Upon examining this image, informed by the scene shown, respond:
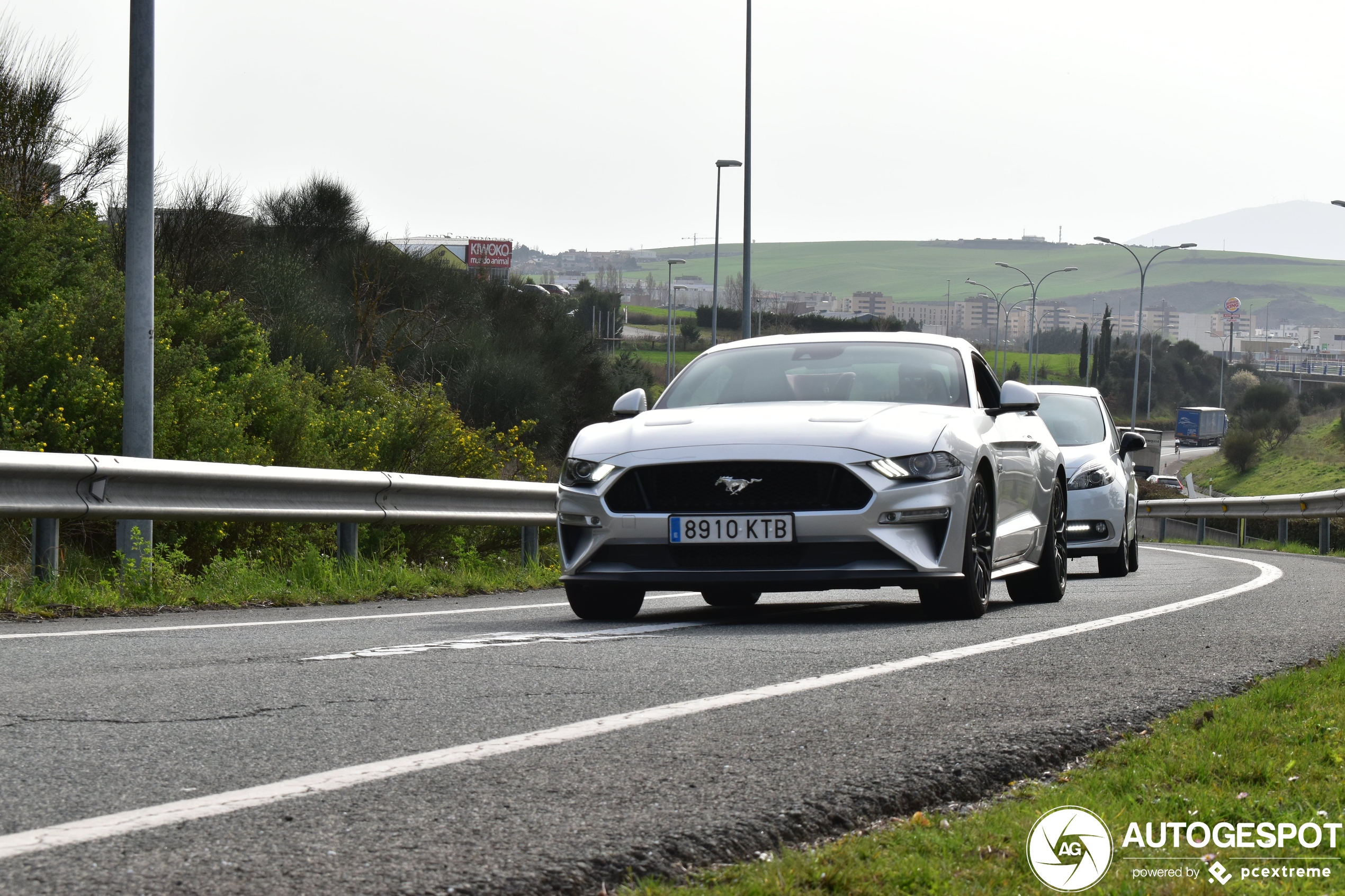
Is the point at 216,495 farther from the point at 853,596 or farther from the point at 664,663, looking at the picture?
the point at 664,663

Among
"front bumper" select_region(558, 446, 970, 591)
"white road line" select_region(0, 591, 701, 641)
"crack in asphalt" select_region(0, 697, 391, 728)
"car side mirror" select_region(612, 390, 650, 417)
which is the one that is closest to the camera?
"crack in asphalt" select_region(0, 697, 391, 728)

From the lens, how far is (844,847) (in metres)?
3.36

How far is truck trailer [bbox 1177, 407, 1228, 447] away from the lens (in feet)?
395

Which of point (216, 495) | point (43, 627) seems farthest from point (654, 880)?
point (216, 495)

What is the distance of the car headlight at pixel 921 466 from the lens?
7.71 metres

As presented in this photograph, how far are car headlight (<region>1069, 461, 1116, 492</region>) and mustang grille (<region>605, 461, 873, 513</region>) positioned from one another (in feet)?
26.2

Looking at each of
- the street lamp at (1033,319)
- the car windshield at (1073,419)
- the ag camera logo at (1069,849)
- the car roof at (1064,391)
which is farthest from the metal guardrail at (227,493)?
the street lamp at (1033,319)

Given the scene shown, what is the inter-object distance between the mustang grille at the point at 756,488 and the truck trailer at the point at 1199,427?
11759cm

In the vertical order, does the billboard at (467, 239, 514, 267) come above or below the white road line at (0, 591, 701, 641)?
above

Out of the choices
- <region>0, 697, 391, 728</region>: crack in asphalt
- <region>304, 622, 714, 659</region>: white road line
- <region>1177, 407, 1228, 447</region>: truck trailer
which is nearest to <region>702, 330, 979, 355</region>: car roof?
<region>304, 622, 714, 659</region>: white road line

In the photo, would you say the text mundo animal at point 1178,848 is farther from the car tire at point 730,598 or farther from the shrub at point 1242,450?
the shrub at point 1242,450

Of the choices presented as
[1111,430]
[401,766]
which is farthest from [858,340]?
[1111,430]

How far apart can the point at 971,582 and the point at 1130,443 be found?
8211 mm

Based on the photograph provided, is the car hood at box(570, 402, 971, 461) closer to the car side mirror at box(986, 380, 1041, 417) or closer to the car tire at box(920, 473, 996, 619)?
the car tire at box(920, 473, 996, 619)
